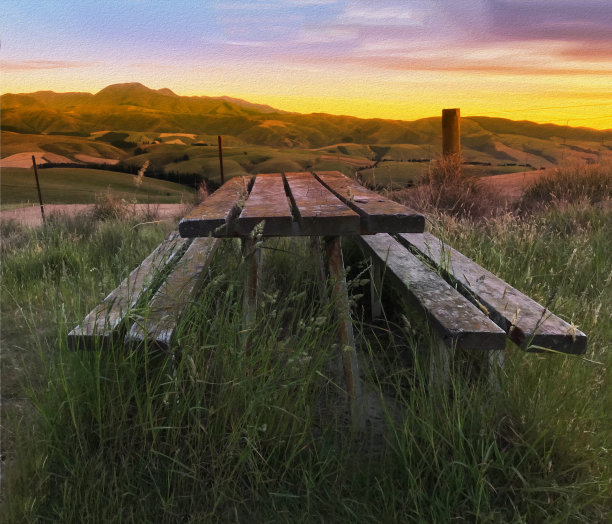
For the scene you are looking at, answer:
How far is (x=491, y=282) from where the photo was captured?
91.8 inches

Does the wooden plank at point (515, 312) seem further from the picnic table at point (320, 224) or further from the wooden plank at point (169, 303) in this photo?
the wooden plank at point (169, 303)

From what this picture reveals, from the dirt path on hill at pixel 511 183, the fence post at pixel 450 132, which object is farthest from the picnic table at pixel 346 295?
the dirt path on hill at pixel 511 183

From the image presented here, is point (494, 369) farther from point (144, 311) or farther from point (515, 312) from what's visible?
point (144, 311)

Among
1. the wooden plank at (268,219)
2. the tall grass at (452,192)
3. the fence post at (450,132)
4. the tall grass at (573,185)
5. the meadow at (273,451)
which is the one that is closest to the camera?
the meadow at (273,451)

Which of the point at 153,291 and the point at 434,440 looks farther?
the point at 153,291

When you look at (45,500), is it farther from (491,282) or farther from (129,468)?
(491,282)

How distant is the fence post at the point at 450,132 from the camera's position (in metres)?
8.34

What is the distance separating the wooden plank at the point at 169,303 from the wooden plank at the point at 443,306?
79cm

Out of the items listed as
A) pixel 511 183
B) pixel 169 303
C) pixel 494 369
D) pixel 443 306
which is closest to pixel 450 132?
pixel 511 183

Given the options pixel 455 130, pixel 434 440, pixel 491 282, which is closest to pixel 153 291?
pixel 434 440

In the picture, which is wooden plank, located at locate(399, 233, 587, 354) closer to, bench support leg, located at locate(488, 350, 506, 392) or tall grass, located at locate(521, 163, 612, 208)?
bench support leg, located at locate(488, 350, 506, 392)

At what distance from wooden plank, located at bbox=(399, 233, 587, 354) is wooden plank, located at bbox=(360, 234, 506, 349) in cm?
8

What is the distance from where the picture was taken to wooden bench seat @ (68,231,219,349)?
1730 millimetres

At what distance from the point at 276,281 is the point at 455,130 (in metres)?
5.76
